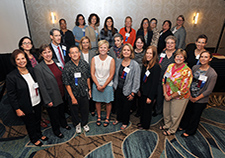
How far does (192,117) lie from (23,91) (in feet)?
8.99

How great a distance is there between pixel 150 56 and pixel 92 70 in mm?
1022

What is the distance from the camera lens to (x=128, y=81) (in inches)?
84.6

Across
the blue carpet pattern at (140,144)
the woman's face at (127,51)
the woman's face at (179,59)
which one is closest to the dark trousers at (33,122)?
the blue carpet pattern at (140,144)

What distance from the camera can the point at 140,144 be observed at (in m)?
2.14

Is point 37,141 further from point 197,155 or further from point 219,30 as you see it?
point 219,30

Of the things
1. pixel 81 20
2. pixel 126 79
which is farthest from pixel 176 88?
pixel 81 20

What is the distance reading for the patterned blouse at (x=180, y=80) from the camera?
6.25 feet

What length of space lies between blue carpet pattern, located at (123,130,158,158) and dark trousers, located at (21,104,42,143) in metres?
1.51

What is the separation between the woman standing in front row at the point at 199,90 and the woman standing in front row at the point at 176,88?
17 cm

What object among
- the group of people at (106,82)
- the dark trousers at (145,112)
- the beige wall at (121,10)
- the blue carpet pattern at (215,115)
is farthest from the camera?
the beige wall at (121,10)

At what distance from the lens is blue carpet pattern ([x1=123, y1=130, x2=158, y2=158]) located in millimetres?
1982

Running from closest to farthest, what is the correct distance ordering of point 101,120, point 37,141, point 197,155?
point 197,155
point 37,141
point 101,120

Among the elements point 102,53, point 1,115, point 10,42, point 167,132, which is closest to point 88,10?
point 10,42

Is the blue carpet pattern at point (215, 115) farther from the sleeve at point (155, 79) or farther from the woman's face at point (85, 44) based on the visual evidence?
the woman's face at point (85, 44)
